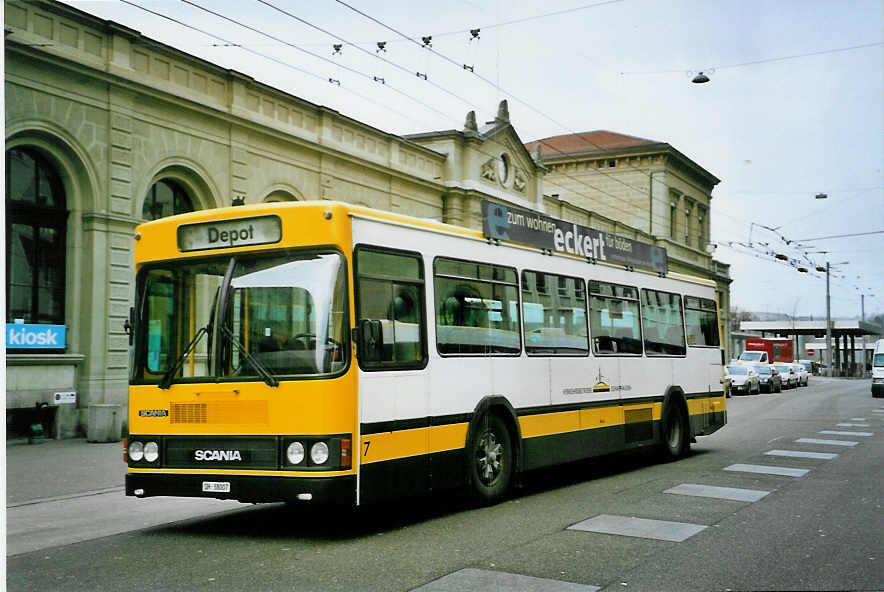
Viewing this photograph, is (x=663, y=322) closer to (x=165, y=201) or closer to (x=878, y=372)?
(x=165, y=201)

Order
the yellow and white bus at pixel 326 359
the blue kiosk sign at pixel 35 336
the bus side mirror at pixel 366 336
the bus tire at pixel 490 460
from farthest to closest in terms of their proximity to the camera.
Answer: the blue kiosk sign at pixel 35 336 → the bus tire at pixel 490 460 → the bus side mirror at pixel 366 336 → the yellow and white bus at pixel 326 359

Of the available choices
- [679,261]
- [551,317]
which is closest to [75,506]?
[551,317]

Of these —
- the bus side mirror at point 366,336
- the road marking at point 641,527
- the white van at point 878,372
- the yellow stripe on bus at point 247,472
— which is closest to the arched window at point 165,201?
the yellow stripe on bus at point 247,472

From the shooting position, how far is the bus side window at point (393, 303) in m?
8.55

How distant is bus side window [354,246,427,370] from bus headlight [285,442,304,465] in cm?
86

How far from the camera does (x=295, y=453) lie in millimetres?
8055

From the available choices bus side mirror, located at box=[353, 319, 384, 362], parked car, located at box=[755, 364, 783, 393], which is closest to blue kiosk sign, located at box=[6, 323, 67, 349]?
bus side mirror, located at box=[353, 319, 384, 362]

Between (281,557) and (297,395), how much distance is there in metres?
1.33

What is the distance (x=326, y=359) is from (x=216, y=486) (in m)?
1.44

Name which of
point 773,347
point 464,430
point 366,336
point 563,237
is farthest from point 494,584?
point 773,347

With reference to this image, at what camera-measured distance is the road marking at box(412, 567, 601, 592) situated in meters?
6.34

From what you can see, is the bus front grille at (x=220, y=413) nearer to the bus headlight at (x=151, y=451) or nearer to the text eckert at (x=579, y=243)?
the bus headlight at (x=151, y=451)

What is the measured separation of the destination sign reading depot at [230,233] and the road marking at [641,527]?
12.3 feet

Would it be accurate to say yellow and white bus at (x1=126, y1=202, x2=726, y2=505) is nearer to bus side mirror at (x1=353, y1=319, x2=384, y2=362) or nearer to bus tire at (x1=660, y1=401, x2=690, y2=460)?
bus side mirror at (x1=353, y1=319, x2=384, y2=362)
